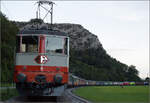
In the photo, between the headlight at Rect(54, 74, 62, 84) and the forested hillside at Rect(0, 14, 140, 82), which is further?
the forested hillside at Rect(0, 14, 140, 82)

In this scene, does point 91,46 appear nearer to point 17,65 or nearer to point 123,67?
point 123,67

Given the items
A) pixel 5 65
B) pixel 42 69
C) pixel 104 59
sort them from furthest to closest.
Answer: pixel 104 59, pixel 5 65, pixel 42 69

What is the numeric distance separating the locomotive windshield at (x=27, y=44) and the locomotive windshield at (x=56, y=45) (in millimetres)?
595

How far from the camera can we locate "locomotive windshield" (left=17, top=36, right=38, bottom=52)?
16.5 m

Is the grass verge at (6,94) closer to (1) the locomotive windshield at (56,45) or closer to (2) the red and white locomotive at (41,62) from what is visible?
(2) the red and white locomotive at (41,62)

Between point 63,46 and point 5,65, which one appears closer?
point 63,46

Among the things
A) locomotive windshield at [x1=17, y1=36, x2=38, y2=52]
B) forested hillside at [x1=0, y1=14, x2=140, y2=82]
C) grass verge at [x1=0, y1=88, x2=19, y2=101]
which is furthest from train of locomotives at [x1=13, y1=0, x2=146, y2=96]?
A: forested hillside at [x1=0, y1=14, x2=140, y2=82]

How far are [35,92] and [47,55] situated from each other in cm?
191

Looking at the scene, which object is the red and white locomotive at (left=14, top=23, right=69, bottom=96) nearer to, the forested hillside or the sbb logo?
the sbb logo

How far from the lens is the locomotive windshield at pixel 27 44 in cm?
1650

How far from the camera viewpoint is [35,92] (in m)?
16.4

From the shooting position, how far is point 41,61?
636 inches

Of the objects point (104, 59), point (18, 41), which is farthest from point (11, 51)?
point (104, 59)

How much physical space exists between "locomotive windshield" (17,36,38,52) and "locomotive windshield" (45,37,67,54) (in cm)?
60
